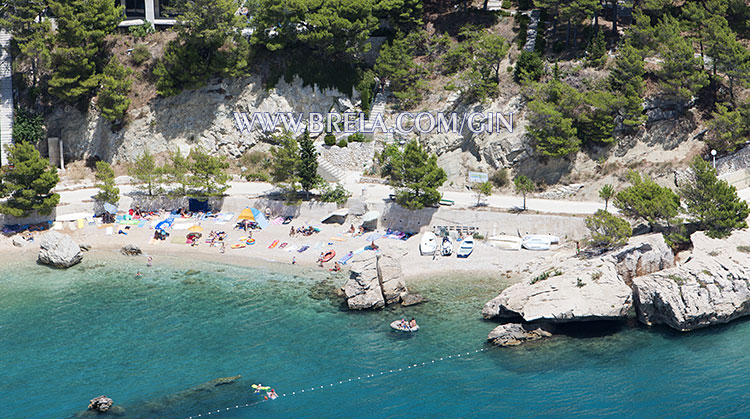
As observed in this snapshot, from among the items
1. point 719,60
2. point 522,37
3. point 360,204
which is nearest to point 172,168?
point 360,204

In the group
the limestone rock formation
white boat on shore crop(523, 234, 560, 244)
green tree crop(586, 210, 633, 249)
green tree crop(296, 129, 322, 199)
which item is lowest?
the limestone rock formation

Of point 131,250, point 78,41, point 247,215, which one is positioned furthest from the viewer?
point 78,41

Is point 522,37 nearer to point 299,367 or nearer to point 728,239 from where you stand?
point 728,239

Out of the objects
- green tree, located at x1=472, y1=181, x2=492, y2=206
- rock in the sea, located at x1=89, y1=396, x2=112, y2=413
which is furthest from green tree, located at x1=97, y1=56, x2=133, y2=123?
rock in the sea, located at x1=89, y1=396, x2=112, y2=413

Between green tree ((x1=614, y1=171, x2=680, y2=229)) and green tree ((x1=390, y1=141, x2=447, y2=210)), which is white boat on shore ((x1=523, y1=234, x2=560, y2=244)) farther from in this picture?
green tree ((x1=390, y1=141, x2=447, y2=210))

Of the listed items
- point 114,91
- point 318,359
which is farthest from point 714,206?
point 114,91

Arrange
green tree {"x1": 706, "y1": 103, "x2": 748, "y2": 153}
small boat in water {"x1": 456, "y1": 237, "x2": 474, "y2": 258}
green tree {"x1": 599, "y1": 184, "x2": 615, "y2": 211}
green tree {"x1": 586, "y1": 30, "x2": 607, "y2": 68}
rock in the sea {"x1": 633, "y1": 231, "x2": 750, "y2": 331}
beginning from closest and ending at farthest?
rock in the sea {"x1": 633, "y1": 231, "x2": 750, "y2": 331}, small boat in water {"x1": 456, "y1": 237, "x2": 474, "y2": 258}, green tree {"x1": 599, "y1": 184, "x2": 615, "y2": 211}, green tree {"x1": 706, "y1": 103, "x2": 748, "y2": 153}, green tree {"x1": 586, "y1": 30, "x2": 607, "y2": 68}

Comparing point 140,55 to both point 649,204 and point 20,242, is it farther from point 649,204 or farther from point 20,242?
point 649,204
